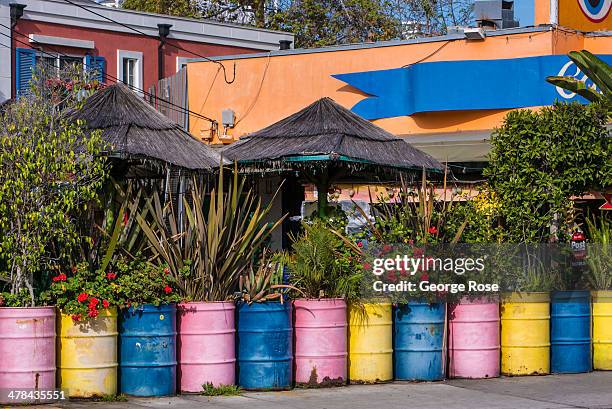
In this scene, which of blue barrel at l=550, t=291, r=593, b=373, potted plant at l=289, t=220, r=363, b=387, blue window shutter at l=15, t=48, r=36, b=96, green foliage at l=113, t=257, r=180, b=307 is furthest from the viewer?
blue window shutter at l=15, t=48, r=36, b=96

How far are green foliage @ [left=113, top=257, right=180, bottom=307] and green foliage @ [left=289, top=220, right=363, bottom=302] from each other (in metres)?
1.39

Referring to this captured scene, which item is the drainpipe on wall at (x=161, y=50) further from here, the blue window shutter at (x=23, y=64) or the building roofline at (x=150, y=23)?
the blue window shutter at (x=23, y=64)

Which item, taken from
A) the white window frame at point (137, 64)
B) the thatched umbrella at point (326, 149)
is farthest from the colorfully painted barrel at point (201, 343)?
the white window frame at point (137, 64)

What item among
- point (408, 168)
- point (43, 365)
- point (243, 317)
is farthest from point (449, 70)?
point (43, 365)

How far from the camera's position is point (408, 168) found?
13781 millimetres

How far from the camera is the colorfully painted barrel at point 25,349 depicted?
9.46 m

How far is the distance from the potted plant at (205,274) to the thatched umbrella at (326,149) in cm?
237

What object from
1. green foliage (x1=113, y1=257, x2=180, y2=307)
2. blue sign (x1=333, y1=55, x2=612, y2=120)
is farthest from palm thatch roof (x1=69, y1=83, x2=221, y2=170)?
blue sign (x1=333, y1=55, x2=612, y2=120)

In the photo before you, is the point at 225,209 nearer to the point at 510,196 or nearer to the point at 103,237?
the point at 103,237

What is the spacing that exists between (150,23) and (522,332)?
1719 cm

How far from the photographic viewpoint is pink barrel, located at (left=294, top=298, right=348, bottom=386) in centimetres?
1068

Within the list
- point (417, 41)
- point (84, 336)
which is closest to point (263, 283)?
point (84, 336)

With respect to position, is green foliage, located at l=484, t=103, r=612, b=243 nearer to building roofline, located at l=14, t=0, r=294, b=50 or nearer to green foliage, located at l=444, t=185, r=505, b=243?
green foliage, located at l=444, t=185, r=505, b=243

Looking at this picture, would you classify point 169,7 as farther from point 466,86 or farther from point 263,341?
point 263,341
